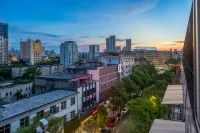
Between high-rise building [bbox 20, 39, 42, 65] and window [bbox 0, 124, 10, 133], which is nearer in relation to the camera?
window [bbox 0, 124, 10, 133]

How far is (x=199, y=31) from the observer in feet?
17.6

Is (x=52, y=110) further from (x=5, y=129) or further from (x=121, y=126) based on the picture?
(x=121, y=126)

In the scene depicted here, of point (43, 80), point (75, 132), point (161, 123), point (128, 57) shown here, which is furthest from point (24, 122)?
point (128, 57)

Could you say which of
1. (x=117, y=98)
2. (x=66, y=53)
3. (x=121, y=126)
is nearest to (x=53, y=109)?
(x=121, y=126)

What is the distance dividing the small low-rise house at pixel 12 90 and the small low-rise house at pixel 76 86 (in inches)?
233

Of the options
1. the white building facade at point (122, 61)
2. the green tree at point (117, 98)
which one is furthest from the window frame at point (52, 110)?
the white building facade at point (122, 61)

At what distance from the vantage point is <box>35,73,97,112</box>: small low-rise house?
23.8m

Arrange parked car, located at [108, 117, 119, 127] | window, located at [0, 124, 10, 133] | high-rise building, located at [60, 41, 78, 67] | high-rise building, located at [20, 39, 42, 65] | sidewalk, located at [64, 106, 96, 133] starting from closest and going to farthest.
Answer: window, located at [0, 124, 10, 133] → sidewalk, located at [64, 106, 96, 133] → parked car, located at [108, 117, 119, 127] → high-rise building, located at [60, 41, 78, 67] → high-rise building, located at [20, 39, 42, 65]

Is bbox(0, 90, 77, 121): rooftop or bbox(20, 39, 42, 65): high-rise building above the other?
bbox(20, 39, 42, 65): high-rise building

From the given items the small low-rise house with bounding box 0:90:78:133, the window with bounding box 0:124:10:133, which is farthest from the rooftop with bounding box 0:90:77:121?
the window with bounding box 0:124:10:133

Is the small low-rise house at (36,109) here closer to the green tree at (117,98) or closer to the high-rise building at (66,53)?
the green tree at (117,98)

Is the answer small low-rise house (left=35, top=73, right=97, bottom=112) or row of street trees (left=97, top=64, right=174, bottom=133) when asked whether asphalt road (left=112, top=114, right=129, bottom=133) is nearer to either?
row of street trees (left=97, top=64, right=174, bottom=133)

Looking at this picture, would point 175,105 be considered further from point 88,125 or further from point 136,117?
point 88,125

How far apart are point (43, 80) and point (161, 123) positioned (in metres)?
19.7
